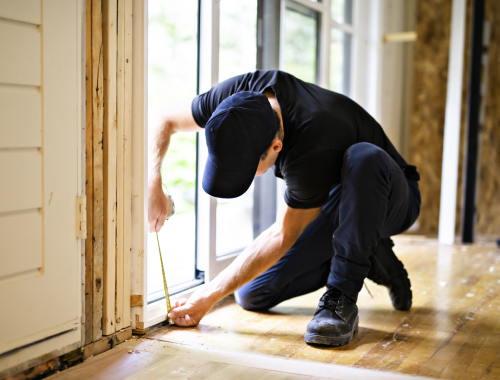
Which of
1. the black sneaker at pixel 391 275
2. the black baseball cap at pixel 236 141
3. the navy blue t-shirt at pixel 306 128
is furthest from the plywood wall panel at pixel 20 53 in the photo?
the black sneaker at pixel 391 275

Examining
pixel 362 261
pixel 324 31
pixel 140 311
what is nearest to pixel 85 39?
pixel 140 311

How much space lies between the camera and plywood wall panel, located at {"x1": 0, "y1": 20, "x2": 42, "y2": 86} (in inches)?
44.2

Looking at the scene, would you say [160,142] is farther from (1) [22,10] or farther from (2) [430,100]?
(2) [430,100]

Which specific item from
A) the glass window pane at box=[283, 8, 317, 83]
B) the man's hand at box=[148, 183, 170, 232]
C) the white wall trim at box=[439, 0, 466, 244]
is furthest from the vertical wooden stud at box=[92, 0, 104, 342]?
the white wall trim at box=[439, 0, 466, 244]

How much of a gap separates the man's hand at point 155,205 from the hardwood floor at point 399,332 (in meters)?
0.35

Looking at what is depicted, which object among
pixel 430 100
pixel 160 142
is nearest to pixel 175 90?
pixel 160 142

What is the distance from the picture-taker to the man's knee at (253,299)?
1862 millimetres

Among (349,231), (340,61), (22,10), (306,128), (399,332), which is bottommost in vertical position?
(399,332)

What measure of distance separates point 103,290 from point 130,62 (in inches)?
25.9

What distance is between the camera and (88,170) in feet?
4.50

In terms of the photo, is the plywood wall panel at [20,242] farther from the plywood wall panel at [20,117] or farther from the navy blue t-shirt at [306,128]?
the navy blue t-shirt at [306,128]

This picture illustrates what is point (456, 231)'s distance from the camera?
3486mm

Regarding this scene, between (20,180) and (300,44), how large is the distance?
192 centimetres

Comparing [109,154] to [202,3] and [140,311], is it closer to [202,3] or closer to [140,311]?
[140,311]
